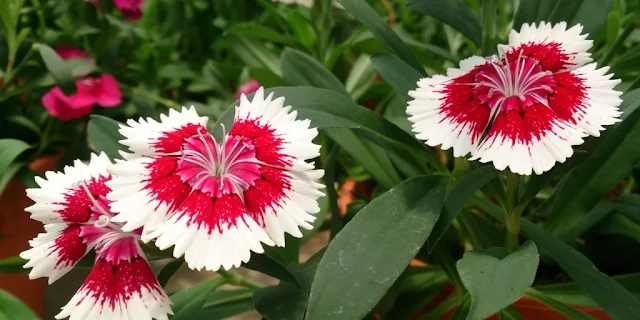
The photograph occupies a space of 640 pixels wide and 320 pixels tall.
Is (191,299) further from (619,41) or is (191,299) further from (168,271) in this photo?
(619,41)

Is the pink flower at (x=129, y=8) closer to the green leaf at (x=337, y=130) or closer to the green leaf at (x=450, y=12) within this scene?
the green leaf at (x=337, y=130)

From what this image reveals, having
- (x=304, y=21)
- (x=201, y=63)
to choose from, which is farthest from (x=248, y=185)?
(x=201, y=63)

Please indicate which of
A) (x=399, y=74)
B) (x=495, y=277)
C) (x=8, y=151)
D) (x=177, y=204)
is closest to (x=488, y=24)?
(x=399, y=74)

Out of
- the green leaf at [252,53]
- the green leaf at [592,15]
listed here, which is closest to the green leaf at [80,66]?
the green leaf at [252,53]

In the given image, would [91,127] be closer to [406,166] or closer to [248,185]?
[248,185]

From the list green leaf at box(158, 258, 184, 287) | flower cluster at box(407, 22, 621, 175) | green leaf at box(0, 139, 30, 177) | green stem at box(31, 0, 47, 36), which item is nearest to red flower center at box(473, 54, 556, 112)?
flower cluster at box(407, 22, 621, 175)

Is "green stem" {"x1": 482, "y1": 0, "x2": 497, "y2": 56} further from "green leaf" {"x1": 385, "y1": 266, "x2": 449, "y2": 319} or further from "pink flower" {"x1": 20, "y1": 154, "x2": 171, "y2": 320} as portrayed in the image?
"pink flower" {"x1": 20, "y1": 154, "x2": 171, "y2": 320}
